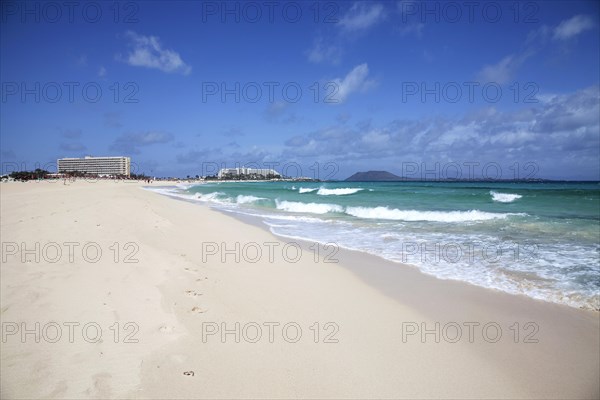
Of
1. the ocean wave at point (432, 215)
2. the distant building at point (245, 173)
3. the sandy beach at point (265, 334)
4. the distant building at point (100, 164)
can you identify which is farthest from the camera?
the distant building at point (245, 173)

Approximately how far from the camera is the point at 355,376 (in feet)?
8.57

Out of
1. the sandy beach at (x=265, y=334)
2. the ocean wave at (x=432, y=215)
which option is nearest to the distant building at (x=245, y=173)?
the ocean wave at (x=432, y=215)

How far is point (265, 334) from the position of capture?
324 centimetres

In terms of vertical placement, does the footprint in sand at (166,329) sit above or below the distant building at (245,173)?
below

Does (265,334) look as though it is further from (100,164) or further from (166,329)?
(100,164)

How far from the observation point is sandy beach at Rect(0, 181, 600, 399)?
244 centimetres

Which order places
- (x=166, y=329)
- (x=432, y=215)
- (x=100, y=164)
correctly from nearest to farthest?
(x=166, y=329) < (x=432, y=215) < (x=100, y=164)

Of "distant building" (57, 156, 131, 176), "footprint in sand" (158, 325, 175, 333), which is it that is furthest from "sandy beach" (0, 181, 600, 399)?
"distant building" (57, 156, 131, 176)

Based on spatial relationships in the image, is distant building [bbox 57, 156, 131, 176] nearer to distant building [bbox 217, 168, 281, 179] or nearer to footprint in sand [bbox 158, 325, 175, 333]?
distant building [bbox 217, 168, 281, 179]

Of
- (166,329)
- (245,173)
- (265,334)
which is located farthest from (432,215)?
(245,173)

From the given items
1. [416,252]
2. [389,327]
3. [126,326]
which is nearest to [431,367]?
[389,327]

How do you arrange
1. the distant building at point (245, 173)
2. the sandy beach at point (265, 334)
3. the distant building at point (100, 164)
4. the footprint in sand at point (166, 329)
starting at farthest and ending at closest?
the distant building at point (245, 173) < the distant building at point (100, 164) < the footprint in sand at point (166, 329) < the sandy beach at point (265, 334)

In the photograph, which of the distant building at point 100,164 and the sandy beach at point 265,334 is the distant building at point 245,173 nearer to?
the distant building at point 100,164

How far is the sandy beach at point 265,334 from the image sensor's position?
96.0 inches
